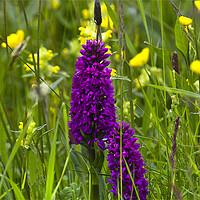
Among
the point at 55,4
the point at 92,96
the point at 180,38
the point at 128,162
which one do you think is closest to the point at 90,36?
the point at 180,38

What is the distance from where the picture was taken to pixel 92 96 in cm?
92

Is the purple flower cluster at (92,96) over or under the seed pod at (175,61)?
under

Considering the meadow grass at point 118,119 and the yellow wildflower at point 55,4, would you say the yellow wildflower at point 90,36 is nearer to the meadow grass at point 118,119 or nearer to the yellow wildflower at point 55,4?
the meadow grass at point 118,119

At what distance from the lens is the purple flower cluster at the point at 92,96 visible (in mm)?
912

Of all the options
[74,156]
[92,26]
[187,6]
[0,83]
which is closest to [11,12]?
[0,83]

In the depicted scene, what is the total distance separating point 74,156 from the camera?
3.36 ft

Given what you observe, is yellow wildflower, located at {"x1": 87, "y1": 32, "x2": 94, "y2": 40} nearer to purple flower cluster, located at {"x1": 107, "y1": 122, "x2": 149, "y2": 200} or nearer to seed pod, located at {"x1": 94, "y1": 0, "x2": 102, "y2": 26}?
seed pod, located at {"x1": 94, "y1": 0, "x2": 102, "y2": 26}

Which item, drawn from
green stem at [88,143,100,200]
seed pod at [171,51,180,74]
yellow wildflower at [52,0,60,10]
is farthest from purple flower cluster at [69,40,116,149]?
yellow wildflower at [52,0,60,10]

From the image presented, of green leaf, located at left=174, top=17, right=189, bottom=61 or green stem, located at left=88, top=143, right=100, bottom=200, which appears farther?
green leaf, located at left=174, top=17, right=189, bottom=61

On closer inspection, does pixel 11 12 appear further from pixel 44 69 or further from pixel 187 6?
pixel 44 69

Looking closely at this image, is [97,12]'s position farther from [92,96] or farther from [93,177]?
[93,177]

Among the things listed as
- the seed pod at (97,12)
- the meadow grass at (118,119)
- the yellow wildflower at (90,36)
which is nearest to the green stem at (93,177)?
the meadow grass at (118,119)

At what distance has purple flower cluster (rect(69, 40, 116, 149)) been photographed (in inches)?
35.9

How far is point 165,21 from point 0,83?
3.64 ft
